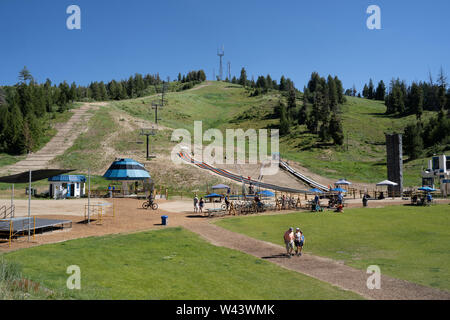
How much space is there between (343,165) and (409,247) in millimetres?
61631

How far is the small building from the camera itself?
43188mm

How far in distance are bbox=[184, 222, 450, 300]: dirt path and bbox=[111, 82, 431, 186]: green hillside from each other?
49.8m

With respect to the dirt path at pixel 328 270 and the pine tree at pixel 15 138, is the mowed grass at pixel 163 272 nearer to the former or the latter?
the dirt path at pixel 328 270

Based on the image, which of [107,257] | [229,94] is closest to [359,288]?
[107,257]

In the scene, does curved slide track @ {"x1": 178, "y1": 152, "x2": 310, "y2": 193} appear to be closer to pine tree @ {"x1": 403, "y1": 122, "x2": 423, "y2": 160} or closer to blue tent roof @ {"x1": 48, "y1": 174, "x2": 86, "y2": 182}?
blue tent roof @ {"x1": 48, "y1": 174, "x2": 86, "y2": 182}

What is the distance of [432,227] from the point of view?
23.1 metres

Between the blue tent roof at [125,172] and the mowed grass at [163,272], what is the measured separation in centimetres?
2546

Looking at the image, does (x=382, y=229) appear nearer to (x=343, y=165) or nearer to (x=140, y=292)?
(x=140, y=292)

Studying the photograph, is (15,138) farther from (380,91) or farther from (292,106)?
(380,91)

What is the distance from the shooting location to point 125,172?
44.7 metres

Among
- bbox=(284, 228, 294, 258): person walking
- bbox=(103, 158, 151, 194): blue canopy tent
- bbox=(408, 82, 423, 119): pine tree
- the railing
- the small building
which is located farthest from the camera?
bbox=(408, 82, 423, 119): pine tree

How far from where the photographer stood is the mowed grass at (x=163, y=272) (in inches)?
420

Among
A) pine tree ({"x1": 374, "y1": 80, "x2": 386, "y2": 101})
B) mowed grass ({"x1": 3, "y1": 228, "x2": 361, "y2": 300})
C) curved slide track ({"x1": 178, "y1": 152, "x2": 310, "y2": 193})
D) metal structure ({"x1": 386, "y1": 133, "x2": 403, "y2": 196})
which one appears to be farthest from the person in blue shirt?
pine tree ({"x1": 374, "y1": 80, "x2": 386, "y2": 101})

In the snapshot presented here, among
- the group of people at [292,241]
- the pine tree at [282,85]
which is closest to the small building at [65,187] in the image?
the group of people at [292,241]
